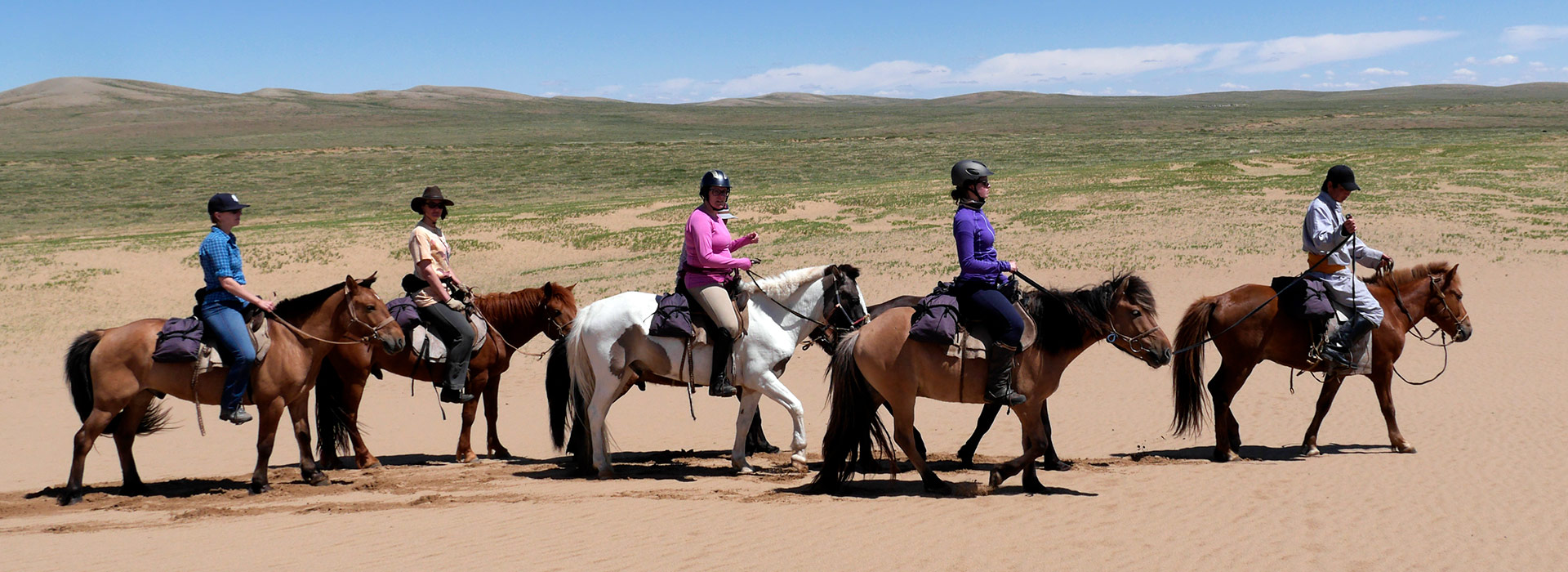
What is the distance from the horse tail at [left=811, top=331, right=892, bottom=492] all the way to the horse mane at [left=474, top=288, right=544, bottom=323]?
4.32 meters

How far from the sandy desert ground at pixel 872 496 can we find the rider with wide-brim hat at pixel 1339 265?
1129 mm

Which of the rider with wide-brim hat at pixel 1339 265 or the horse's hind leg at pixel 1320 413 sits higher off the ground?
the rider with wide-brim hat at pixel 1339 265

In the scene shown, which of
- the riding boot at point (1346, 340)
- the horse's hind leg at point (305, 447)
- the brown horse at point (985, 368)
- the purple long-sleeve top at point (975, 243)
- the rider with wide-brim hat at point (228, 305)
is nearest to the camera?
the purple long-sleeve top at point (975, 243)

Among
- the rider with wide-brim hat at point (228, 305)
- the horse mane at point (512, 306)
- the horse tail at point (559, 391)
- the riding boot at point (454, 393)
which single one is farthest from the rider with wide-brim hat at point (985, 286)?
the rider with wide-brim hat at point (228, 305)

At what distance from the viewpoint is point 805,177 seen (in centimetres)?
5956

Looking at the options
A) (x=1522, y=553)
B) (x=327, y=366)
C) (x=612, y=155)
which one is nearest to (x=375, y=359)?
(x=327, y=366)

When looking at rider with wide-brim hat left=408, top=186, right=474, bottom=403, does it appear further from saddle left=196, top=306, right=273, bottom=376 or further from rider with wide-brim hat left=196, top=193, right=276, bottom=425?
rider with wide-brim hat left=196, top=193, right=276, bottom=425

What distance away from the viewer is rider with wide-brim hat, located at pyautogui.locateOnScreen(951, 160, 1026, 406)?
8.23 metres

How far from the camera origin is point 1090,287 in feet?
29.6

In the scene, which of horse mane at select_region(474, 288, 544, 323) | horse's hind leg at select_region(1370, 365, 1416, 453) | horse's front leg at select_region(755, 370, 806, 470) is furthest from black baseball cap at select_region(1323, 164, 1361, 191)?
horse mane at select_region(474, 288, 544, 323)

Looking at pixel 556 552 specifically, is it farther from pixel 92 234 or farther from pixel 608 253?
pixel 92 234

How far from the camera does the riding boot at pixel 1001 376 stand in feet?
27.6

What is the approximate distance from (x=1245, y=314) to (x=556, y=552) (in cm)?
720

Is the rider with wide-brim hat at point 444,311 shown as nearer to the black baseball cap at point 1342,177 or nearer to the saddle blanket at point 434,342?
the saddle blanket at point 434,342
